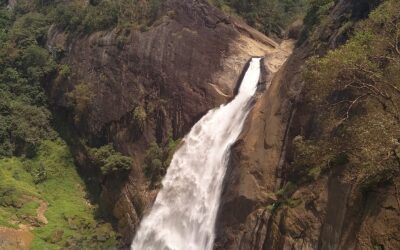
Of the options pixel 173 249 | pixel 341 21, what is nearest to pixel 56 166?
pixel 173 249

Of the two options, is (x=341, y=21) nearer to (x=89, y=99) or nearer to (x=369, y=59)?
(x=369, y=59)

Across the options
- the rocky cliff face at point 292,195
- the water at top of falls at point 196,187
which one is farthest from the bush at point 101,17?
the rocky cliff face at point 292,195

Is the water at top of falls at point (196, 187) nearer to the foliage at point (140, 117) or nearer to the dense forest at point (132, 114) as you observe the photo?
the dense forest at point (132, 114)

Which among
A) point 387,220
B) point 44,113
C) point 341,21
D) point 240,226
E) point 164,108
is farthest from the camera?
point 44,113

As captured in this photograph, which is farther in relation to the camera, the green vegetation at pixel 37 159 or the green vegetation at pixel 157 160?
the green vegetation at pixel 37 159

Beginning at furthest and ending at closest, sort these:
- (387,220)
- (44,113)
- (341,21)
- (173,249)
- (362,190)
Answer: (44,113)
(173,249)
(341,21)
(362,190)
(387,220)

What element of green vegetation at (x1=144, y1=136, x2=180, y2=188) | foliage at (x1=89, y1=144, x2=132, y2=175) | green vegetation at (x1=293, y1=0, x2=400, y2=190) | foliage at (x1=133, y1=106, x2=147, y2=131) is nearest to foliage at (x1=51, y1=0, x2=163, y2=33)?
foliage at (x1=133, y1=106, x2=147, y2=131)
